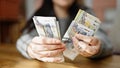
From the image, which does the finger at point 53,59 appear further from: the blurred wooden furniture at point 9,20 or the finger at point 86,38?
the blurred wooden furniture at point 9,20

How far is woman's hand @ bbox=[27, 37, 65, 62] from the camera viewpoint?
0.96 metres

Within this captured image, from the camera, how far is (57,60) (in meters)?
0.97

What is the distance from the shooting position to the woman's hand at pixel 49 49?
0.96 m

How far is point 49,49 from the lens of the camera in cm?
97

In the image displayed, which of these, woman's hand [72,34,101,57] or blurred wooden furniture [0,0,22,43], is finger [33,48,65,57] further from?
blurred wooden furniture [0,0,22,43]

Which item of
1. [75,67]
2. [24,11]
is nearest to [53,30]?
[75,67]

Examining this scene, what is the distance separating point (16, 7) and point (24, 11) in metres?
0.42

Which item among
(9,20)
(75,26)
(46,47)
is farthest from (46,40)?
(9,20)

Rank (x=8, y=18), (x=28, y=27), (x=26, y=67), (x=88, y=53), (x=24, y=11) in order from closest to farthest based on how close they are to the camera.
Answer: (x=26, y=67), (x=88, y=53), (x=28, y=27), (x=8, y=18), (x=24, y=11)

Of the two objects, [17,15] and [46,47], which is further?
[17,15]

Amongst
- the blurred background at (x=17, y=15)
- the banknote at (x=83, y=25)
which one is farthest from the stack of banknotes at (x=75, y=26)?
the blurred background at (x=17, y=15)

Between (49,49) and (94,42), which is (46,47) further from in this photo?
(94,42)

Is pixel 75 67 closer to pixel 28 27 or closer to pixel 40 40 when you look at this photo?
pixel 40 40

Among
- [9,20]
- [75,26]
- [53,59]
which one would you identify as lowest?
[53,59]
